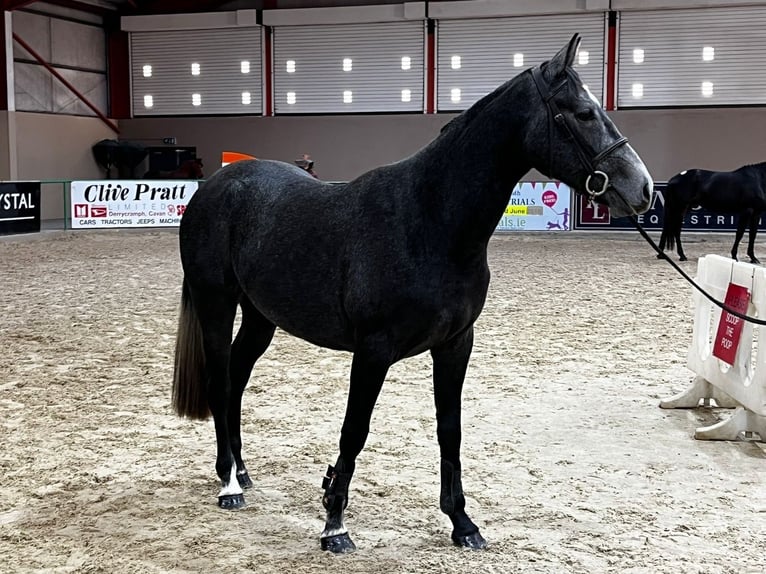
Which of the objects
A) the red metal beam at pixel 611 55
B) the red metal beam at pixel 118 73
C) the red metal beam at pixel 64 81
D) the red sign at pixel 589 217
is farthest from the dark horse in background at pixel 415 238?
the red metal beam at pixel 118 73

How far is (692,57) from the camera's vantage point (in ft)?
67.2

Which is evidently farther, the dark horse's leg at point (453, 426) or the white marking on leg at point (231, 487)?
the white marking on leg at point (231, 487)

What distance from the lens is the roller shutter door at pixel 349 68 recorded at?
2225 cm

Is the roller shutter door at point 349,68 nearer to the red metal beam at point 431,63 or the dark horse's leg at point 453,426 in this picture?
the red metal beam at point 431,63

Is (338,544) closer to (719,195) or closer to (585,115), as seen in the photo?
(585,115)

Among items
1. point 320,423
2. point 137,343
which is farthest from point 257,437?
point 137,343

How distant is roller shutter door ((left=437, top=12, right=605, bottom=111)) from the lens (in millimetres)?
21125

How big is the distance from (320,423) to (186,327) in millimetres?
1305

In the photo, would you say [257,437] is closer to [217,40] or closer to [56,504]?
[56,504]

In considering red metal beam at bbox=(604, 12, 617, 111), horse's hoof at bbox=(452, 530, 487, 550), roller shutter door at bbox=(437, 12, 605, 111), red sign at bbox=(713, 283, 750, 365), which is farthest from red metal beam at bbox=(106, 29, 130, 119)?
horse's hoof at bbox=(452, 530, 487, 550)

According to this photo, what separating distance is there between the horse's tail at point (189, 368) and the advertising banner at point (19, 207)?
42.1ft

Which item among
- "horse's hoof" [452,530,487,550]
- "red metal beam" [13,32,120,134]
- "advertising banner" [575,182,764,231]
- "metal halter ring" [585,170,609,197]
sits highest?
"red metal beam" [13,32,120,134]

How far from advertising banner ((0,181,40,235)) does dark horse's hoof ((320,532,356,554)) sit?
13896 mm

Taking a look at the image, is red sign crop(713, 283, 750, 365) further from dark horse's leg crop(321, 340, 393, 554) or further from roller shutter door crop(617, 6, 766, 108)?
roller shutter door crop(617, 6, 766, 108)
